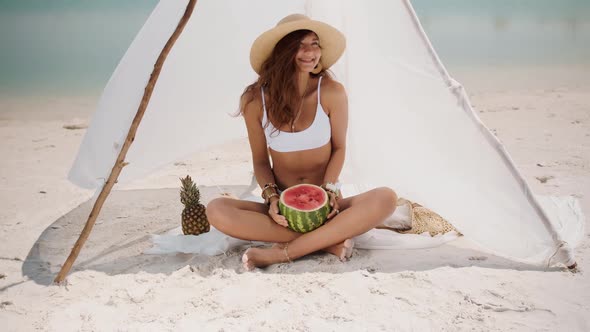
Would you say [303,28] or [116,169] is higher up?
[303,28]

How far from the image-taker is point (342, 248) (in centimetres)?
352

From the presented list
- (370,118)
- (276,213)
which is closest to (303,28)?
(370,118)

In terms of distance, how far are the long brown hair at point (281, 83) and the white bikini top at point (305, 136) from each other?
0.06 meters

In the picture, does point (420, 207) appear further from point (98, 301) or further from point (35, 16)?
point (35, 16)

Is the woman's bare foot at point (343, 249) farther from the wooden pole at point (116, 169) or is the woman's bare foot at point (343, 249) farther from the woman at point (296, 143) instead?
the wooden pole at point (116, 169)

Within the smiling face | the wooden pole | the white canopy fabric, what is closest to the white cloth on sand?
the white canopy fabric

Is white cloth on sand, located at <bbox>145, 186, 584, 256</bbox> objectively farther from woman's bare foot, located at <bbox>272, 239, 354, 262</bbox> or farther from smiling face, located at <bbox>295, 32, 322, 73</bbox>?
smiling face, located at <bbox>295, 32, 322, 73</bbox>

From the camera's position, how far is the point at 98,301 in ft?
10.3

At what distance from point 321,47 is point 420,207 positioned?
148 cm

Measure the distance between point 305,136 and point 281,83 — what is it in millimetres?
399

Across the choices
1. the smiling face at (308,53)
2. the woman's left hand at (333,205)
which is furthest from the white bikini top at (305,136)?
the woman's left hand at (333,205)

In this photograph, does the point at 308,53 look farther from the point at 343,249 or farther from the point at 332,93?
the point at 343,249

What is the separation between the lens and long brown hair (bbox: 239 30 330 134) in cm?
368

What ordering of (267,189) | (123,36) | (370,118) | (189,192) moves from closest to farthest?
1. (267,189)
2. (189,192)
3. (370,118)
4. (123,36)
